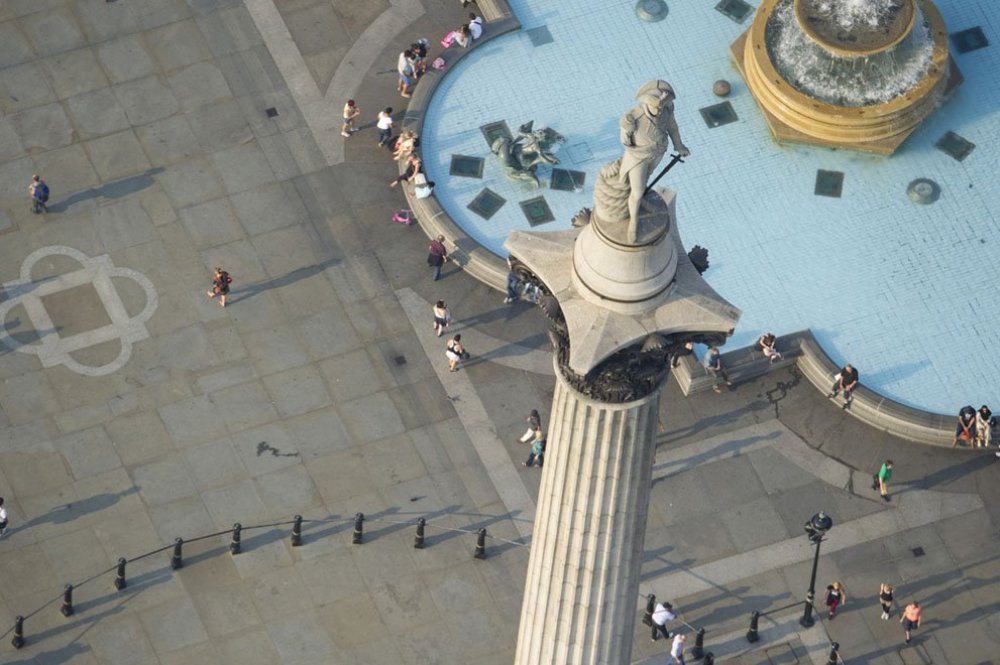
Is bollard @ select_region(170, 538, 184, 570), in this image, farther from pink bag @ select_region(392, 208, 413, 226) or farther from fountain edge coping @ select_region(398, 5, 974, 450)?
pink bag @ select_region(392, 208, 413, 226)

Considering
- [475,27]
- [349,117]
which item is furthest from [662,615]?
[475,27]

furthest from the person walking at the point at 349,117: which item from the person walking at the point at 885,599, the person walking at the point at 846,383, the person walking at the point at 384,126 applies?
the person walking at the point at 885,599

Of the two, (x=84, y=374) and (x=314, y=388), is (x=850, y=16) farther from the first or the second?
(x=84, y=374)

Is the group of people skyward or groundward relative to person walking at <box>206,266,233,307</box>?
groundward

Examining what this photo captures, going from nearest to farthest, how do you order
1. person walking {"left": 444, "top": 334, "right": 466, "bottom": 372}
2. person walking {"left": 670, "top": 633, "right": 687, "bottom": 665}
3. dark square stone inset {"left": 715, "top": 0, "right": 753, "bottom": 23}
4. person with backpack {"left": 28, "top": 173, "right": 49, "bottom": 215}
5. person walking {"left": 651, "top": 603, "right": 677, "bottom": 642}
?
person walking {"left": 670, "top": 633, "right": 687, "bottom": 665} < person walking {"left": 651, "top": 603, "right": 677, "bottom": 642} < person walking {"left": 444, "top": 334, "right": 466, "bottom": 372} < person with backpack {"left": 28, "top": 173, "right": 49, "bottom": 215} < dark square stone inset {"left": 715, "top": 0, "right": 753, "bottom": 23}

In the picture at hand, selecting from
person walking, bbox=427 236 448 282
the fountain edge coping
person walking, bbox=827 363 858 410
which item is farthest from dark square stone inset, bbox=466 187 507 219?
person walking, bbox=827 363 858 410

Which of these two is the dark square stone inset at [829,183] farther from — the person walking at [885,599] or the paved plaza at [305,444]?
the person walking at [885,599]
